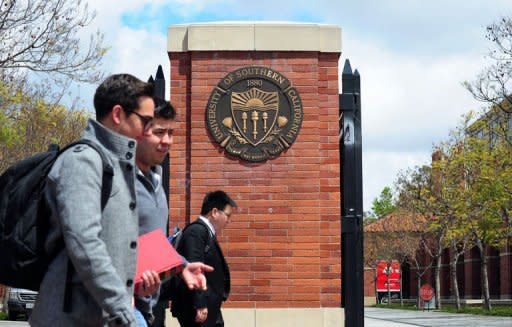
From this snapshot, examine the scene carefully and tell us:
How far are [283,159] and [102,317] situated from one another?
6.84 meters

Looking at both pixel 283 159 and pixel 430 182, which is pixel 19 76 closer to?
pixel 283 159

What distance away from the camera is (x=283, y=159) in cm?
1004

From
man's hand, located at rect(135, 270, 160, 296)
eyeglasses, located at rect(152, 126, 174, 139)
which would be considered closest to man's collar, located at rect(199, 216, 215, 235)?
eyeglasses, located at rect(152, 126, 174, 139)

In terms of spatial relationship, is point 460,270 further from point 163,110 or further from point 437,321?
point 163,110

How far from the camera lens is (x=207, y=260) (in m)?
7.04

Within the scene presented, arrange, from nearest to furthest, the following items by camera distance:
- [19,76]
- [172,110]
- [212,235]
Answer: [172,110], [212,235], [19,76]

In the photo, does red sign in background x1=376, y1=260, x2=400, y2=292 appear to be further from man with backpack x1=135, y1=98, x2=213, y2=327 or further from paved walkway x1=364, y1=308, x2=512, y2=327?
man with backpack x1=135, y1=98, x2=213, y2=327

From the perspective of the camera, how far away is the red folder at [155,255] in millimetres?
3752

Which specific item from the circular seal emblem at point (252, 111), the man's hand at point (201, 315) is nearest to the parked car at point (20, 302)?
the circular seal emblem at point (252, 111)

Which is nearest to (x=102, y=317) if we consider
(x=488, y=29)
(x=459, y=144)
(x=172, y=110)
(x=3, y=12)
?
(x=172, y=110)

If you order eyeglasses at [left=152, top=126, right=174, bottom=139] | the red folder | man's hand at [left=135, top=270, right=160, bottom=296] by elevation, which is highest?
eyeglasses at [left=152, top=126, right=174, bottom=139]

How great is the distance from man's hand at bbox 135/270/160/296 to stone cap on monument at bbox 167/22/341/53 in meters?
6.62

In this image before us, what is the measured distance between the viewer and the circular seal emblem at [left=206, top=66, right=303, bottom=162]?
10062 millimetres

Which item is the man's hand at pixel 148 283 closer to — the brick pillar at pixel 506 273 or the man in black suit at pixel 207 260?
the man in black suit at pixel 207 260
